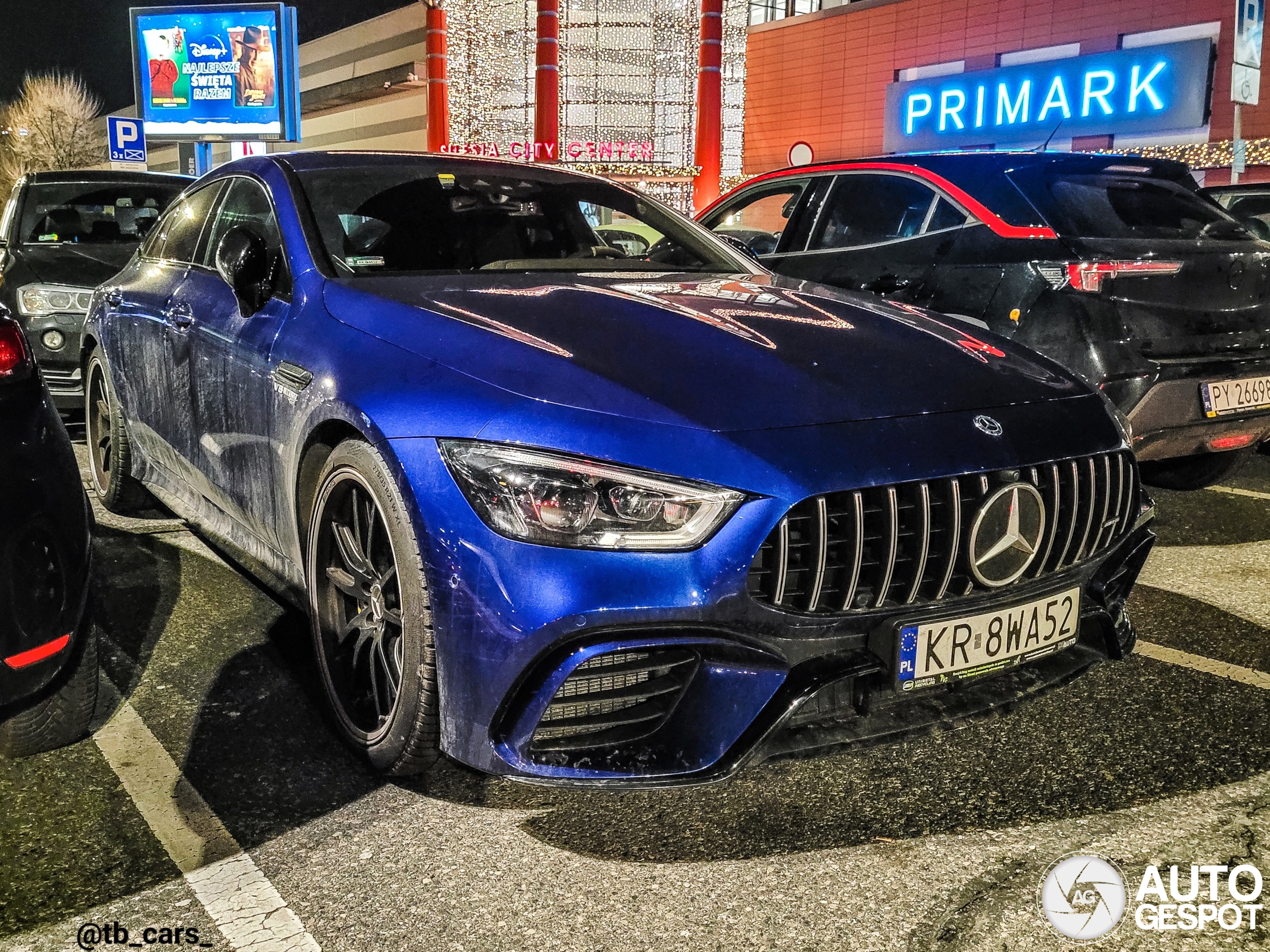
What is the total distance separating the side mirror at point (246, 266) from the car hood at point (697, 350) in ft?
1.09

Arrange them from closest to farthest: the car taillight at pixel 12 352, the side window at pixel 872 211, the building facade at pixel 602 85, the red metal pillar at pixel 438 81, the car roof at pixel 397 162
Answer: the car taillight at pixel 12 352 < the car roof at pixel 397 162 < the side window at pixel 872 211 < the building facade at pixel 602 85 < the red metal pillar at pixel 438 81

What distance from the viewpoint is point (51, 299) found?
267 inches

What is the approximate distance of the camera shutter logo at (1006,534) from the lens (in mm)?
2375

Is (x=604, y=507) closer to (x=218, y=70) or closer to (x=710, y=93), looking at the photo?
(x=218, y=70)

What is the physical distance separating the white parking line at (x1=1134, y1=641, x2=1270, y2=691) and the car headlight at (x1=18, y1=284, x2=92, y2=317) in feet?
19.4

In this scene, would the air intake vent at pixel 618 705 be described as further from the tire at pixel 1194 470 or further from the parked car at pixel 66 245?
the parked car at pixel 66 245

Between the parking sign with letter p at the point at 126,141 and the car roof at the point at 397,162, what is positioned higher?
the parking sign with letter p at the point at 126,141

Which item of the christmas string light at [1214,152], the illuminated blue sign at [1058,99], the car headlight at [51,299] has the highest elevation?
the illuminated blue sign at [1058,99]

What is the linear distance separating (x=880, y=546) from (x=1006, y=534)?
0.32 metres

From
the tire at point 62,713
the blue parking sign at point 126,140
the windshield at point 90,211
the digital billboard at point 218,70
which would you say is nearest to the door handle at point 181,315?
the tire at point 62,713

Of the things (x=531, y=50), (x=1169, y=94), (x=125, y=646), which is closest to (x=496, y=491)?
(x=125, y=646)

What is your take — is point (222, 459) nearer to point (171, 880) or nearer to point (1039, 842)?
point (171, 880)

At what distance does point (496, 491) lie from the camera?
7.20 ft

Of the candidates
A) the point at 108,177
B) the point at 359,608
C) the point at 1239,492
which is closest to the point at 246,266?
the point at 359,608
